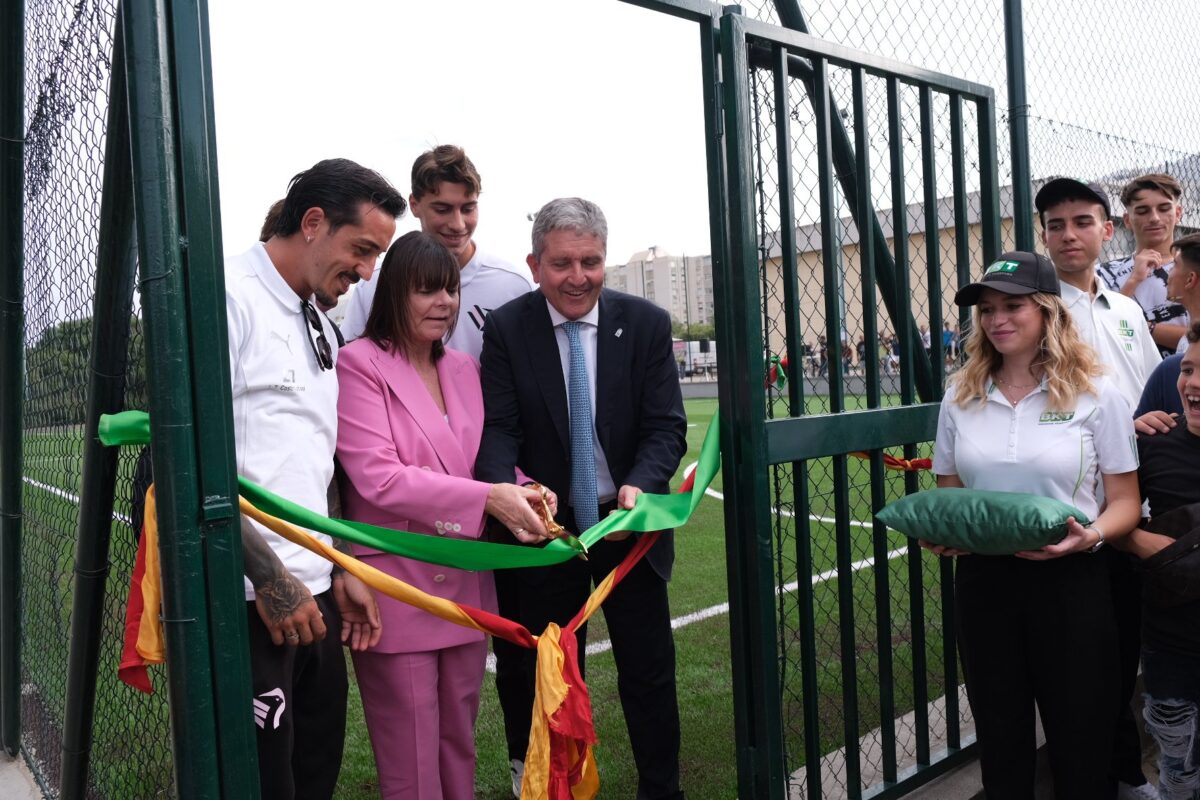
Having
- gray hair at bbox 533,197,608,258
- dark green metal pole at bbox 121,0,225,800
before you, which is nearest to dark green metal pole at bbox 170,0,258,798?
dark green metal pole at bbox 121,0,225,800

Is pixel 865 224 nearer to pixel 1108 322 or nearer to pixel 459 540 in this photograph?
pixel 1108 322

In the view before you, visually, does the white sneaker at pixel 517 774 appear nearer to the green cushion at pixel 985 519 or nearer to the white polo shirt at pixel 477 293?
the white polo shirt at pixel 477 293

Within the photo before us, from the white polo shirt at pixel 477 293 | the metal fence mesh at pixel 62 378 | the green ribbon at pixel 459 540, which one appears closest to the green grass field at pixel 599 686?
the metal fence mesh at pixel 62 378

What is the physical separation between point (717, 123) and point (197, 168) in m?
1.57

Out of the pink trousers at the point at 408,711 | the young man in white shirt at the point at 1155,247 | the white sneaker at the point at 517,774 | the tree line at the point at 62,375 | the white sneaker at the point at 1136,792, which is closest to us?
the tree line at the point at 62,375

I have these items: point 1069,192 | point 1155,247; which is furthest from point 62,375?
point 1155,247

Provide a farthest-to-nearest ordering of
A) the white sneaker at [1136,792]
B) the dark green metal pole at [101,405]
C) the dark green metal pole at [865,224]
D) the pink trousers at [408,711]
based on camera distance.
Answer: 1. the white sneaker at [1136,792]
2. the dark green metal pole at [865,224]
3. the pink trousers at [408,711]
4. the dark green metal pole at [101,405]

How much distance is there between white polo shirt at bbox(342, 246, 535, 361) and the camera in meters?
3.48

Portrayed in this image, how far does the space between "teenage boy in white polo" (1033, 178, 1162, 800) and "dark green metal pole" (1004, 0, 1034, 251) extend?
329 mm

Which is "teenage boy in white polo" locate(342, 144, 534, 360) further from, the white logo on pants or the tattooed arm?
the white logo on pants

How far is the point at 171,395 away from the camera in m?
1.80

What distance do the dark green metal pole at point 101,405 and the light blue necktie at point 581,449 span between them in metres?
1.33

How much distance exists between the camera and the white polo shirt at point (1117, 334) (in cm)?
351

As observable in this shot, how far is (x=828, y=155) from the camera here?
10.2 feet
